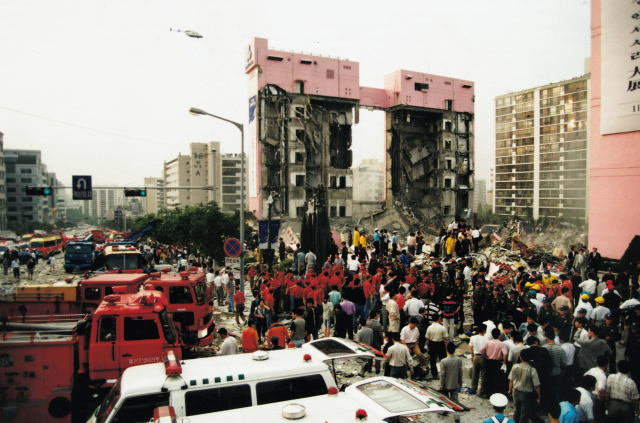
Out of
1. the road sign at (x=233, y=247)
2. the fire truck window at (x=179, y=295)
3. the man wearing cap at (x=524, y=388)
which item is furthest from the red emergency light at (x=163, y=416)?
the road sign at (x=233, y=247)

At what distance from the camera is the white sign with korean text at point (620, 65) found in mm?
11828

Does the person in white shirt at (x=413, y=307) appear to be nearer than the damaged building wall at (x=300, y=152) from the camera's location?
Yes

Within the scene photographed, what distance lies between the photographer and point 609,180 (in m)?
14.2

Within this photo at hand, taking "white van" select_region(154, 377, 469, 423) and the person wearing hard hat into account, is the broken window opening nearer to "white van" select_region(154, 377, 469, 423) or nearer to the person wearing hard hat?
the person wearing hard hat

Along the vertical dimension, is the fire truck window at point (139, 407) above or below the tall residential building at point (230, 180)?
below

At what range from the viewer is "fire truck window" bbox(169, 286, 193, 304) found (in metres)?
12.1

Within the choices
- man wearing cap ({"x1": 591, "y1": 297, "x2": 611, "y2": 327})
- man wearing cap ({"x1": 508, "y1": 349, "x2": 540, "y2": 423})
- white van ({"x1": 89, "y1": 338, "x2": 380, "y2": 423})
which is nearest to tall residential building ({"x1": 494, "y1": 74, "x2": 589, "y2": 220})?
man wearing cap ({"x1": 591, "y1": 297, "x2": 611, "y2": 327})

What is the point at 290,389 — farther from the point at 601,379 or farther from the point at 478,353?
the point at 601,379

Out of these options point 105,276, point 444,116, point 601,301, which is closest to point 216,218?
point 105,276

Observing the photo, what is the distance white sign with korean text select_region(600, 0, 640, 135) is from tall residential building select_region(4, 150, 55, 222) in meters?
19.6

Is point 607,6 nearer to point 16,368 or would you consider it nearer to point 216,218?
point 16,368

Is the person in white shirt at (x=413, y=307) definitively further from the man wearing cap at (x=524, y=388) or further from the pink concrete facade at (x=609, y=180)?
the pink concrete facade at (x=609, y=180)

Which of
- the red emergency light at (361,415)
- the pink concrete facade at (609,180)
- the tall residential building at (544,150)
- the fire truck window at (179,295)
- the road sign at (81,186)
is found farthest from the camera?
the road sign at (81,186)

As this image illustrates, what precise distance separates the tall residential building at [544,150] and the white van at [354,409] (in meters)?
14.1
